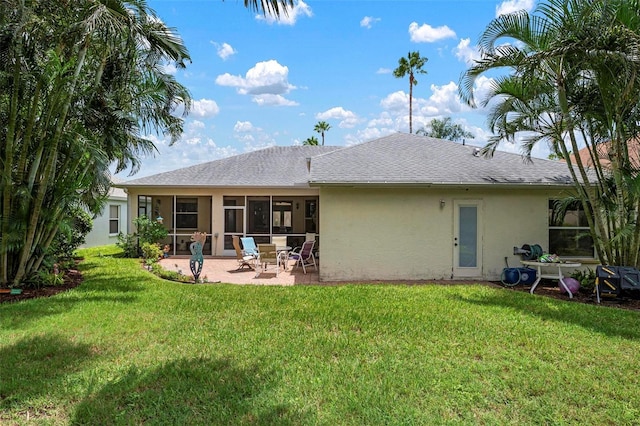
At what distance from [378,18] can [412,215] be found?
632 cm

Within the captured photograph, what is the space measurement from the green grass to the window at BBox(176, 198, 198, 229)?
9455 millimetres

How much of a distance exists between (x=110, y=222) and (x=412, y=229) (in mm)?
18862

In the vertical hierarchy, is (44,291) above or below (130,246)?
below

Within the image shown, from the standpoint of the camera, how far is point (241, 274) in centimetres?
1248

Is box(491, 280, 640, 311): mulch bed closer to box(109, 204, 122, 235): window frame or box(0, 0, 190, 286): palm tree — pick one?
box(0, 0, 190, 286): palm tree

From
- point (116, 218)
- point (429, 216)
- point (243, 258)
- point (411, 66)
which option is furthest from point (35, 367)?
point (411, 66)

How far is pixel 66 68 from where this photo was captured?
8227 millimetres

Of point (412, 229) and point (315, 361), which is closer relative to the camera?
point (315, 361)

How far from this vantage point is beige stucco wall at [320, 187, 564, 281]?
1126cm

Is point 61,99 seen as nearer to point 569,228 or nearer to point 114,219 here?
point 569,228

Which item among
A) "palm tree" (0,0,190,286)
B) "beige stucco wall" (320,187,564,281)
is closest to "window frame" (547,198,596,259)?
"beige stucco wall" (320,187,564,281)

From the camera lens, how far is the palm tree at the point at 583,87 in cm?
801

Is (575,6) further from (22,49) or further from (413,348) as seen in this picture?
(22,49)

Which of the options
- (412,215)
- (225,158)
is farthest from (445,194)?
(225,158)
